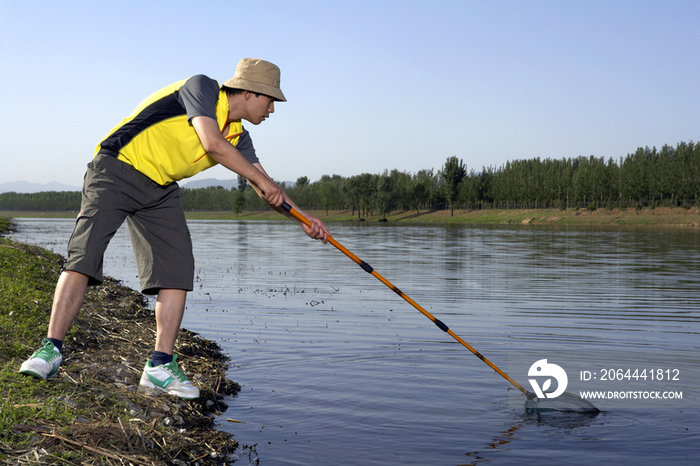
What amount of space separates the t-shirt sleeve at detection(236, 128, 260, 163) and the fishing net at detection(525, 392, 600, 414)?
3655 mm

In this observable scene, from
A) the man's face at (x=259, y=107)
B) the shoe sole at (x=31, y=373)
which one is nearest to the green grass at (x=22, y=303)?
the shoe sole at (x=31, y=373)

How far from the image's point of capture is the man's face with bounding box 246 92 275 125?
4.47 metres

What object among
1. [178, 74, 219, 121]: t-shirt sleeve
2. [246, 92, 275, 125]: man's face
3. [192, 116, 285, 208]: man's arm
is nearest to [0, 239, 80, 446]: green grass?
[192, 116, 285, 208]: man's arm

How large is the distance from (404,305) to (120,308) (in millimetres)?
6200

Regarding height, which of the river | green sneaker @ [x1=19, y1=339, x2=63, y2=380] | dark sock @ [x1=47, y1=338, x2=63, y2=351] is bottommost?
the river

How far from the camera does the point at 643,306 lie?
493 inches

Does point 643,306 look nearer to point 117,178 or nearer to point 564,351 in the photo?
point 564,351

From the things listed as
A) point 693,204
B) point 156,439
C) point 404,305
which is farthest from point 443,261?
point 693,204

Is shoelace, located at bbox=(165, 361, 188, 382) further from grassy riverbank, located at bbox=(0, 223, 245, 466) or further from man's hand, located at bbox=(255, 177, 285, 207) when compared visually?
man's hand, located at bbox=(255, 177, 285, 207)

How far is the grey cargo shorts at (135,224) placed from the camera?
14.3 ft

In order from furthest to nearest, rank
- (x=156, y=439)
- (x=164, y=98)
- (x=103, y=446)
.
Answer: (x=164, y=98) → (x=156, y=439) → (x=103, y=446)

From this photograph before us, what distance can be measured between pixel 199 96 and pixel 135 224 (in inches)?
50.3

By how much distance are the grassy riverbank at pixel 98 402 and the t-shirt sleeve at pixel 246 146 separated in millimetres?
2159

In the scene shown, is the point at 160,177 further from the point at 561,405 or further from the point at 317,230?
the point at 561,405
